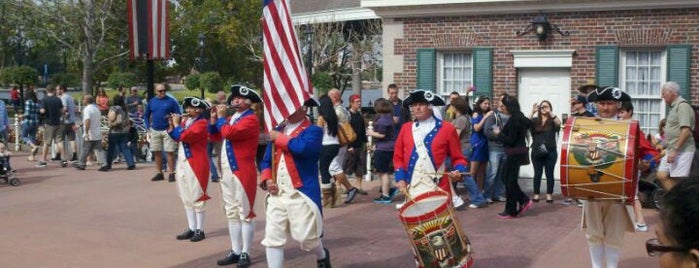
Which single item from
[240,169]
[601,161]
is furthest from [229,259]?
[601,161]

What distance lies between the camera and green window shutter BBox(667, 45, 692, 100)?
1466 cm

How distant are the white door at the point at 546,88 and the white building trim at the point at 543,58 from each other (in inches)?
6.7

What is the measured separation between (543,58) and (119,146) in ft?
28.6

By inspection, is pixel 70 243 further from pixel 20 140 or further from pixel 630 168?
pixel 20 140

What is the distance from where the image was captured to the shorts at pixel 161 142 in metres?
15.0

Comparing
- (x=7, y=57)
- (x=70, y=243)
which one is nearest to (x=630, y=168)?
(x=70, y=243)

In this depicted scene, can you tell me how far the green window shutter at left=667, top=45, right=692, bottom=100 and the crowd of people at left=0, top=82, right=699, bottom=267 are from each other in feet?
10.4

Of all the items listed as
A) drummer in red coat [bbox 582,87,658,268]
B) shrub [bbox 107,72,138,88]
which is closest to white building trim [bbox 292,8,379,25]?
shrub [bbox 107,72,138,88]

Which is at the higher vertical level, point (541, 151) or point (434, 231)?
point (541, 151)

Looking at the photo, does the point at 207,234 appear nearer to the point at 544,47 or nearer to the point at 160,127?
the point at 160,127

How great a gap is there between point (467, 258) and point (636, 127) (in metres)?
1.77

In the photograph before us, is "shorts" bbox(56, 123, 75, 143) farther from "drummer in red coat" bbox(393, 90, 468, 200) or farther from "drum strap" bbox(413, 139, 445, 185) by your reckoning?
"drum strap" bbox(413, 139, 445, 185)

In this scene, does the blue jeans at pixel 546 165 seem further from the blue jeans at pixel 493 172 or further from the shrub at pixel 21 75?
the shrub at pixel 21 75

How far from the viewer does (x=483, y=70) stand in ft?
53.1
